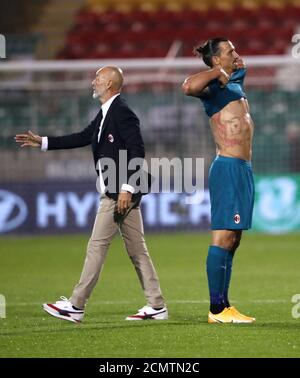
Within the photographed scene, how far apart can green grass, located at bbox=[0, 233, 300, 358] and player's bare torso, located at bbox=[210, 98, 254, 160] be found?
140cm

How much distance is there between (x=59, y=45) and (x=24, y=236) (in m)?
5.64

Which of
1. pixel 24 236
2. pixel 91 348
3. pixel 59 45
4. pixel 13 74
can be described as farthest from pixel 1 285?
pixel 59 45

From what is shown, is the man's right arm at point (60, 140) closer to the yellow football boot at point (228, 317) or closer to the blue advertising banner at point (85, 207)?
the yellow football boot at point (228, 317)

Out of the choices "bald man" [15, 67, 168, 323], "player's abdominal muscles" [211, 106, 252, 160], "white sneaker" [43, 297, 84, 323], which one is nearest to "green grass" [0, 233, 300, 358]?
"white sneaker" [43, 297, 84, 323]

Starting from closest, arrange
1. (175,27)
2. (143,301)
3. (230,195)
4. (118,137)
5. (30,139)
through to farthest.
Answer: (230,195), (118,137), (30,139), (143,301), (175,27)

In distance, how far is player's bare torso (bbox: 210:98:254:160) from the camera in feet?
27.2

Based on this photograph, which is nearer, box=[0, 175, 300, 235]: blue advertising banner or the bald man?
the bald man

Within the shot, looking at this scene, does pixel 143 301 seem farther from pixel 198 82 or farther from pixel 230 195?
pixel 198 82

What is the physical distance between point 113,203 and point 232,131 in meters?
1.15

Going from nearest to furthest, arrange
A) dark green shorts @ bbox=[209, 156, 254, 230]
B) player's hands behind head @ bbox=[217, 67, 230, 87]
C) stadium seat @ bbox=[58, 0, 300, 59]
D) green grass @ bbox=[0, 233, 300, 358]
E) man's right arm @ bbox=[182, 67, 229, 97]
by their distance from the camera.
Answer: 1. green grass @ bbox=[0, 233, 300, 358]
2. man's right arm @ bbox=[182, 67, 229, 97]
3. player's hands behind head @ bbox=[217, 67, 230, 87]
4. dark green shorts @ bbox=[209, 156, 254, 230]
5. stadium seat @ bbox=[58, 0, 300, 59]

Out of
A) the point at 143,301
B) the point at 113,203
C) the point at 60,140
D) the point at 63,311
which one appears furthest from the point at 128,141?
the point at 143,301

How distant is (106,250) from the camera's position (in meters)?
8.46

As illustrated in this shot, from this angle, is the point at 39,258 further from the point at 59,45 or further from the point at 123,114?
the point at 59,45

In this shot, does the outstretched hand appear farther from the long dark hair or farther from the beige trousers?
the long dark hair
